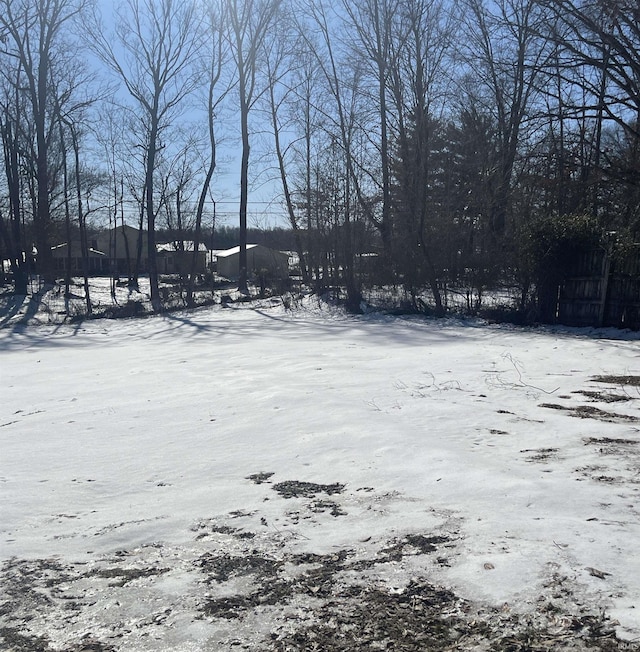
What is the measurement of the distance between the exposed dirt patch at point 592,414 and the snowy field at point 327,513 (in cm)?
4

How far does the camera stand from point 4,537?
13.0 feet

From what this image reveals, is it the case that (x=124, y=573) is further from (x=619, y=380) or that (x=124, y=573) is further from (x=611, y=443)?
(x=619, y=380)

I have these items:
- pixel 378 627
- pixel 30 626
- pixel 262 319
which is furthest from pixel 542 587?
pixel 262 319

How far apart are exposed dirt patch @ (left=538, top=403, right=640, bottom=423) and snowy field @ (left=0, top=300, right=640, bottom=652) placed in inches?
1.7

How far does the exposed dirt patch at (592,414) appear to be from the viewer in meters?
5.98

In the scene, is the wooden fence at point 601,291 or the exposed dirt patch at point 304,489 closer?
the exposed dirt patch at point 304,489

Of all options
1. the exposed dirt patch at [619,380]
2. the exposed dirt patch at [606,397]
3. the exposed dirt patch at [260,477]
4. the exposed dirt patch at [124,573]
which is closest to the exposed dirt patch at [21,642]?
the exposed dirt patch at [124,573]

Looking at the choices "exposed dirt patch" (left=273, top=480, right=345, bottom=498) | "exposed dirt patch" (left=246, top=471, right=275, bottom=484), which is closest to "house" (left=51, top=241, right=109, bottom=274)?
"exposed dirt patch" (left=246, top=471, right=275, bottom=484)

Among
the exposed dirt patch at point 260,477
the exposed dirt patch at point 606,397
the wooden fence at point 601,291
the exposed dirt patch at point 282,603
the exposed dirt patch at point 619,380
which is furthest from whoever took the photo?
the wooden fence at point 601,291

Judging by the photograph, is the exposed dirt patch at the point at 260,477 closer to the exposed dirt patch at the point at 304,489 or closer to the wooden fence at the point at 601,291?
the exposed dirt patch at the point at 304,489

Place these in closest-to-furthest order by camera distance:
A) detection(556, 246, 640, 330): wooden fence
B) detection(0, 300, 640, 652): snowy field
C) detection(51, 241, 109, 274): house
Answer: detection(0, 300, 640, 652): snowy field
detection(556, 246, 640, 330): wooden fence
detection(51, 241, 109, 274): house

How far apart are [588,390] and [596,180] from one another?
12.6 meters

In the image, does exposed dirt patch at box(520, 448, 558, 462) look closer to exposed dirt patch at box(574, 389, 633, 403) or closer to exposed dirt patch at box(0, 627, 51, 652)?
exposed dirt patch at box(574, 389, 633, 403)

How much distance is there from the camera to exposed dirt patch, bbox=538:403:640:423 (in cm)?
598
